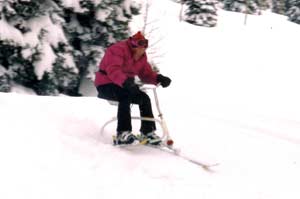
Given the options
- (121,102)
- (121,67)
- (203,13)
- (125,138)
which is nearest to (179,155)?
(125,138)

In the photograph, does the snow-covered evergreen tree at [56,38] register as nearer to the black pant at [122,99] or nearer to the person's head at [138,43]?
the black pant at [122,99]

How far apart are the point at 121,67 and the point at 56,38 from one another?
5.89m

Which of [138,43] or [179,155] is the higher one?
[138,43]

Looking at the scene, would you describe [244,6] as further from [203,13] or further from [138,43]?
[138,43]

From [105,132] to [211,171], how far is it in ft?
6.69

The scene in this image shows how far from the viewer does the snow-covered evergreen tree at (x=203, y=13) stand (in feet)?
119

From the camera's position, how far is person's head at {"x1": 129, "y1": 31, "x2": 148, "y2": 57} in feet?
24.3

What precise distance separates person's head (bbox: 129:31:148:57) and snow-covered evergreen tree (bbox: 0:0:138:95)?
5247 millimetres

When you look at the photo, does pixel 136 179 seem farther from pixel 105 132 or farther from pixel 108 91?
pixel 105 132

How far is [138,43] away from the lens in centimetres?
743

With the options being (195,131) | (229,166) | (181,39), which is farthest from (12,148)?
(181,39)

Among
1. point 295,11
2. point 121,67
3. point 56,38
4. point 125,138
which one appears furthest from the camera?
point 295,11

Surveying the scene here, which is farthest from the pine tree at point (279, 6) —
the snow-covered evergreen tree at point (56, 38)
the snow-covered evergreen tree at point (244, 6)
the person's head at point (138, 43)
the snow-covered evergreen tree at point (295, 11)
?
the person's head at point (138, 43)

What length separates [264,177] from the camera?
7.51 m
